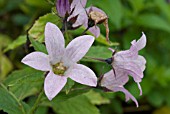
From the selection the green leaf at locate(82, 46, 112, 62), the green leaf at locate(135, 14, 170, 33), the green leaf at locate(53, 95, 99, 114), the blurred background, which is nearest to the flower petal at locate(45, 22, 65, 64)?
the green leaf at locate(82, 46, 112, 62)

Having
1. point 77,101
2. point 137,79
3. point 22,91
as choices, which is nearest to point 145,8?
point 77,101

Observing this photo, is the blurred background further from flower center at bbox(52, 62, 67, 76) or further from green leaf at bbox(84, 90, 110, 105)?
flower center at bbox(52, 62, 67, 76)

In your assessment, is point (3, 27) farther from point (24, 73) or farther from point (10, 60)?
point (24, 73)

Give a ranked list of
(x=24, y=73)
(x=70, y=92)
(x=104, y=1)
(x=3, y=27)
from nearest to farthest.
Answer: (x=70, y=92) → (x=24, y=73) → (x=104, y=1) → (x=3, y=27)

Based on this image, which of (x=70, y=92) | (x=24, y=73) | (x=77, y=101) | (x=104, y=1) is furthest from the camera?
(x=104, y=1)

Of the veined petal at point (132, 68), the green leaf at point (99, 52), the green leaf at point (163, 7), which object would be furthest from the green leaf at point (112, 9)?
the veined petal at point (132, 68)

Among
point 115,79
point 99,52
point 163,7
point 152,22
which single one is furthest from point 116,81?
point 163,7
